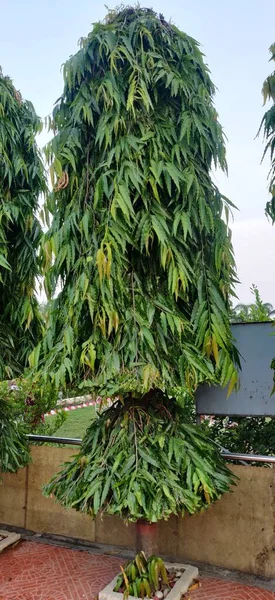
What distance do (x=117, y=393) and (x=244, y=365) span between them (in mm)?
1257

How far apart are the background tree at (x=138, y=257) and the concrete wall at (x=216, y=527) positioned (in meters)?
0.55

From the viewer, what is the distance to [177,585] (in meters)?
3.20

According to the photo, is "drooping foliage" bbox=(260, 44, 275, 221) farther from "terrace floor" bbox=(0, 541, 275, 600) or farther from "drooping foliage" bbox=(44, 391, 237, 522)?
"terrace floor" bbox=(0, 541, 275, 600)

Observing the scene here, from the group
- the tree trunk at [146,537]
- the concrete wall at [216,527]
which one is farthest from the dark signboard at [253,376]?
the tree trunk at [146,537]

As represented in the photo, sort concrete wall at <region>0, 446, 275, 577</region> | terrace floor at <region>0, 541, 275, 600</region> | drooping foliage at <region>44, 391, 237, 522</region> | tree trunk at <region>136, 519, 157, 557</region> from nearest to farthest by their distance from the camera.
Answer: drooping foliage at <region>44, 391, 237, 522</region>
tree trunk at <region>136, 519, 157, 557</region>
terrace floor at <region>0, 541, 275, 600</region>
concrete wall at <region>0, 446, 275, 577</region>

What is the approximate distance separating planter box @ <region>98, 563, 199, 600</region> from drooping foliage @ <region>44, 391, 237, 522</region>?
1.92ft

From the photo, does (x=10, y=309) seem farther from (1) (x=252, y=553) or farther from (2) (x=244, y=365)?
(1) (x=252, y=553)

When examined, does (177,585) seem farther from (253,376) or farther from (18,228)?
(18,228)

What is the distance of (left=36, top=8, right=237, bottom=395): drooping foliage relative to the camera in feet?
9.28

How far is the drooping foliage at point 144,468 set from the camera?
9.02 ft

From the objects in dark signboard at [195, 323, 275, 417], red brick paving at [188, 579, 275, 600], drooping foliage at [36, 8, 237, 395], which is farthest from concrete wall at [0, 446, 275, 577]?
drooping foliage at [36, 8, 237, 395]

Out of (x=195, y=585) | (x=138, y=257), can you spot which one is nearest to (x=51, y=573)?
(x=195, y=585)

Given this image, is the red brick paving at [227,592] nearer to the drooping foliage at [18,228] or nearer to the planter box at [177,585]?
the planter box at [177,585]

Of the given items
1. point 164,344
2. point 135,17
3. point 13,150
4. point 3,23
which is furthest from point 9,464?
point 3,23
